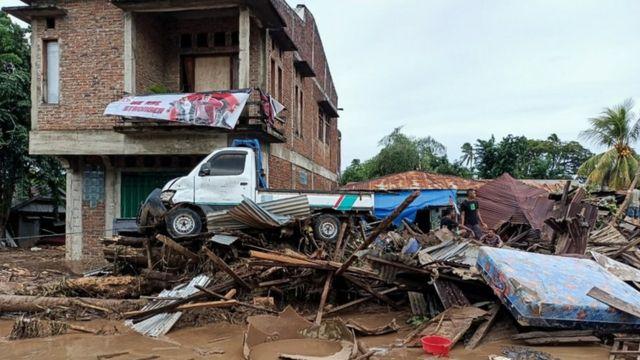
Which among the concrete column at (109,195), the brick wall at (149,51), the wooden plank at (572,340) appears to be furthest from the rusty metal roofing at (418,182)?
the wooden plank at (572,340)

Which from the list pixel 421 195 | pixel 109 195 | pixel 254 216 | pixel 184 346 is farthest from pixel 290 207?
pixel 109 195

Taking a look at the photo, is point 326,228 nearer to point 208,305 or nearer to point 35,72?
point 208,305

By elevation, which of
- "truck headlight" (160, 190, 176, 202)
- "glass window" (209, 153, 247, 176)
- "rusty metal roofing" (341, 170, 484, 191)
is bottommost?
"truck headlight" (160, 190, 176, 202)

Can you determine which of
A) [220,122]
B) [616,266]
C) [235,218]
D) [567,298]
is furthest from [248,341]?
[220,122]

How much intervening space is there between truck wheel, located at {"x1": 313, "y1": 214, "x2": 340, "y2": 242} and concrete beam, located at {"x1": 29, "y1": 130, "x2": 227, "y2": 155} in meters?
4.43

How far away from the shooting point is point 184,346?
24.6 feet

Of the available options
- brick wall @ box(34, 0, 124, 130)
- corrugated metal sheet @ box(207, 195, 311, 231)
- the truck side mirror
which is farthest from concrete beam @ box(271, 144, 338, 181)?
corrugated metal sheet @ box(207, 195, 311, 231)

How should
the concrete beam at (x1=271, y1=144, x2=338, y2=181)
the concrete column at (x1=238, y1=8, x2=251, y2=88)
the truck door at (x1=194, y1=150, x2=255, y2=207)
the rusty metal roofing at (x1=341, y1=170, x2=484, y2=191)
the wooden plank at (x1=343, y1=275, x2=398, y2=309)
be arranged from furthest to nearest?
the rusty metal roofing at (x1=341, y1=170, x2=484, y2=191) < the concrete beam at (x1=271, y1=144, x2=338, y2=181) < the concrete column at (x1=238, y1=8, x2=251, y2=88) < the truck door at (x1=194, y1=150, x2=255, y2=207) < the wooden plank at (x1=343, y1=275, x2=398, y2=309)

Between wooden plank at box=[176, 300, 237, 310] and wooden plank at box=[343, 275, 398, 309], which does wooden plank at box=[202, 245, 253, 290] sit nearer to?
wooden plank at box=[176, 300, 237, 310]

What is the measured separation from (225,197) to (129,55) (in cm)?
640

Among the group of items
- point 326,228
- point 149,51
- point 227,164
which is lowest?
point 326,228

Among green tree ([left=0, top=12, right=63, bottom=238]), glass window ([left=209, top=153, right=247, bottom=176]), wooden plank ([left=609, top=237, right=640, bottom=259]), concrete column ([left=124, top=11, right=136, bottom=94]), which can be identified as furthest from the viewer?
green tree ([left=0, top=12, right=63, bottom=238])

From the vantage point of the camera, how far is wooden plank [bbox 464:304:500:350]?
22.1ft

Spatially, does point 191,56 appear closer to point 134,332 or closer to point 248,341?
point 134,332
